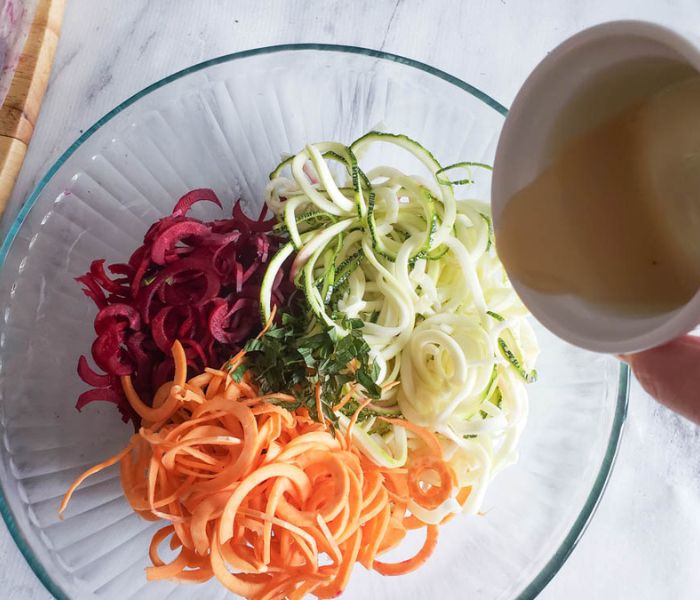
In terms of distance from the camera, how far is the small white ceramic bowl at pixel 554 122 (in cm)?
77

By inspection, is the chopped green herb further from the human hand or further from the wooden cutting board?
the wooden cutting board

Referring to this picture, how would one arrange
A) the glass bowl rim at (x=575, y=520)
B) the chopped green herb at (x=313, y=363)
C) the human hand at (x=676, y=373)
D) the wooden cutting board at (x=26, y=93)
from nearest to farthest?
1. the human hand at (x=676, y=373)
2. the chopped green herb at (x=313, y=363)
3. the glass bowl rim at (x=575, y=520)
4. the wooden cutting board at (x=26, y=93)

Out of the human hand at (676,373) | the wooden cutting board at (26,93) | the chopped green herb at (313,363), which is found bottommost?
the human hand at (676,373)

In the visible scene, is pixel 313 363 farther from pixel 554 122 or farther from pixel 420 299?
pixel 554 122

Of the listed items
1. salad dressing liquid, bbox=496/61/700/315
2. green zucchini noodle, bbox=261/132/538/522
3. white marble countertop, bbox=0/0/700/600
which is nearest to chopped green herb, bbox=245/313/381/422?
green zucchini noodle, bbox=261/132/538/522

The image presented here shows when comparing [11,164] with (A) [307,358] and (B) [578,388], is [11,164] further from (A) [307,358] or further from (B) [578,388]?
(B) [578,388]

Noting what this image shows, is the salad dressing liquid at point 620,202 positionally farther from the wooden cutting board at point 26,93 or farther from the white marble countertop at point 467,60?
the wooden cutting board at point 26,93

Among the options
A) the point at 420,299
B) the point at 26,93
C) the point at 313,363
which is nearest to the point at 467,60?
the point at 420,299

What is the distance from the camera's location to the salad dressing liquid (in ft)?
2.95

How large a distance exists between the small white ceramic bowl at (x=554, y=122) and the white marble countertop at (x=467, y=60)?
0.67m

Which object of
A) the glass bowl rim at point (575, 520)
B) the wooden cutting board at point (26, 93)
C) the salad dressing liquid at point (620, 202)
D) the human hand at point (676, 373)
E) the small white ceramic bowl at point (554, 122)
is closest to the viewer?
the small white ceramic bowl at point (554, 122)

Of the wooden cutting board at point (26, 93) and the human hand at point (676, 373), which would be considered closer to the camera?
the human hand at point (676, 373)

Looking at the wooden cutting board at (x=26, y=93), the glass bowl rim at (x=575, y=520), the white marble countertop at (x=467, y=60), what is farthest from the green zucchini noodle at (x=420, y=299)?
the wooden cutting board at (x=26, y=93)

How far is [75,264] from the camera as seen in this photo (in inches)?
57.5
